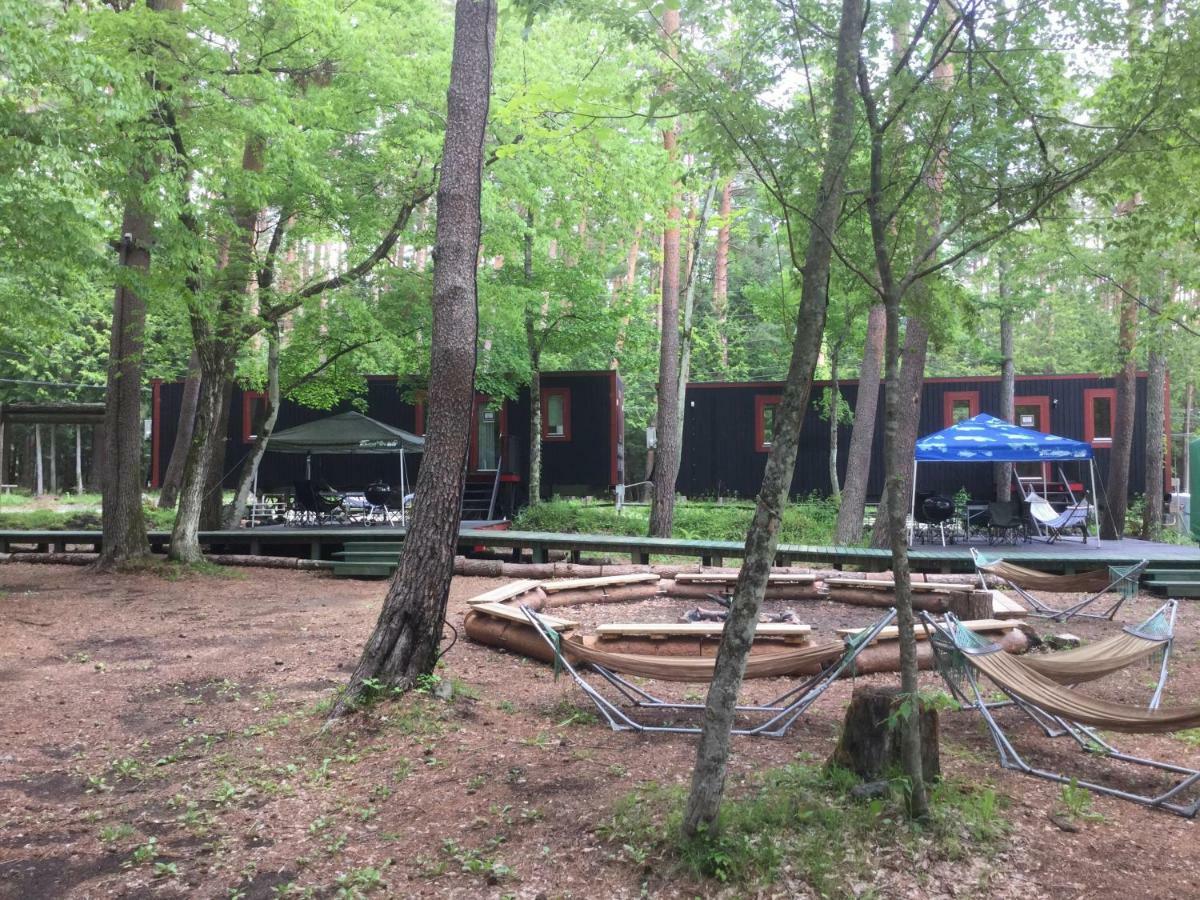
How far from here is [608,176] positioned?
10.5m

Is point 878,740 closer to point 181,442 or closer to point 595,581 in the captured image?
point 595,581

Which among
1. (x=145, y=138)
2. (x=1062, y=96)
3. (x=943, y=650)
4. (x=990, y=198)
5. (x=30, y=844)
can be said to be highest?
(x=145, y=138)

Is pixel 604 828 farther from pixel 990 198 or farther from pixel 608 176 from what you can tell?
pixel 608 176

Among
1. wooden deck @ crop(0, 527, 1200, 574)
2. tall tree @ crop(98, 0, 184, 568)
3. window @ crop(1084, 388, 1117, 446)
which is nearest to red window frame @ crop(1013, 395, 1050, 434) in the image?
window @ crop(1084, 388, 1117, 446)

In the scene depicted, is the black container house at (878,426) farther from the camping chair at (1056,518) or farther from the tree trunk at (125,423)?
the tree trunk at (125,423)

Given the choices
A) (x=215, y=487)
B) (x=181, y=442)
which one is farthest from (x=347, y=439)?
(x=181, y=442)

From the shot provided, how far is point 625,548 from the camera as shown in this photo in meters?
10.3

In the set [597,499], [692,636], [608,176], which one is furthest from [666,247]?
[692,636]

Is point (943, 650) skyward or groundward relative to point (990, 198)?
groundward

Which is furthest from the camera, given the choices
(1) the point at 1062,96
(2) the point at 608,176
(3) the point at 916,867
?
(2) the point at 608,176

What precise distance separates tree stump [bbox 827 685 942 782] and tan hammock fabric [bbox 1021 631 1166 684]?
3.27 feet

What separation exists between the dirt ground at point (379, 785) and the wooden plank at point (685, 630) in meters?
0.45

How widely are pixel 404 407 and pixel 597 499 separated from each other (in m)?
4.32

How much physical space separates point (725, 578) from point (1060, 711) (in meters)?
4.83
